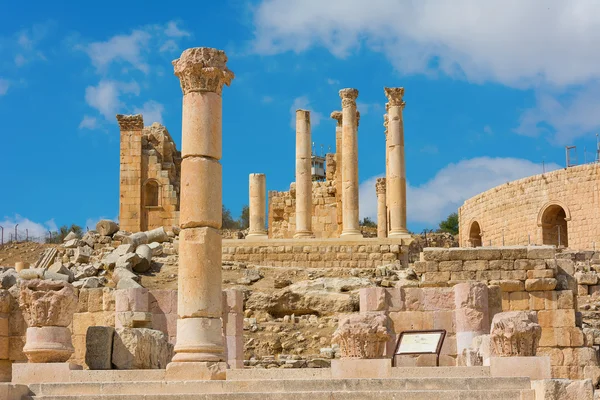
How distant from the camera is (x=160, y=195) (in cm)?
4275

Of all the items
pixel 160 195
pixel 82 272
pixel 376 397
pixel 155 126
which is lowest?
pixel 376 397

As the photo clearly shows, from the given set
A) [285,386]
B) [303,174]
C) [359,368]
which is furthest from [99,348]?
[303,174]

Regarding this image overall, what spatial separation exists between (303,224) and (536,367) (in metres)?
22.0

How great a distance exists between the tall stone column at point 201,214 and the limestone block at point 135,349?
79 cm

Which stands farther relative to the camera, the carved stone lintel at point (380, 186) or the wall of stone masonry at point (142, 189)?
the carved stone lintel at point (380, 186)

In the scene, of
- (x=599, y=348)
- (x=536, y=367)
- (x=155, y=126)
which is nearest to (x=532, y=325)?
(x=536, y=367)

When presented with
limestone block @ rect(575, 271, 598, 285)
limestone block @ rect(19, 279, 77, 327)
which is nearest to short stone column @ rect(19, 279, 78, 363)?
limestone block @ rect(19, 279, 77, 327)

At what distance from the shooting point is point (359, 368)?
1442 cm

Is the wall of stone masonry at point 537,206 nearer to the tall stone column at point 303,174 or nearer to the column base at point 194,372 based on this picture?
the tall stone column at point 303,174

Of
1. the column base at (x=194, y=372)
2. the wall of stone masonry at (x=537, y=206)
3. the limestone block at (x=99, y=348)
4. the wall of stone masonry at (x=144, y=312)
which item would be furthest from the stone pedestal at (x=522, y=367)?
the wall of stone masonry at (x=537, y=206)

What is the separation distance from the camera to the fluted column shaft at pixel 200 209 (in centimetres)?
1519

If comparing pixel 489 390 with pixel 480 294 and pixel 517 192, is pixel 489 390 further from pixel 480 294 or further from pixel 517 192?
pixel 517 192

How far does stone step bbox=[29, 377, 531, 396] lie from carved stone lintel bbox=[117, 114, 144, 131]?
28.9 meters

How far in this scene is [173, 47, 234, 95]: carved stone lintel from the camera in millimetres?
15789
